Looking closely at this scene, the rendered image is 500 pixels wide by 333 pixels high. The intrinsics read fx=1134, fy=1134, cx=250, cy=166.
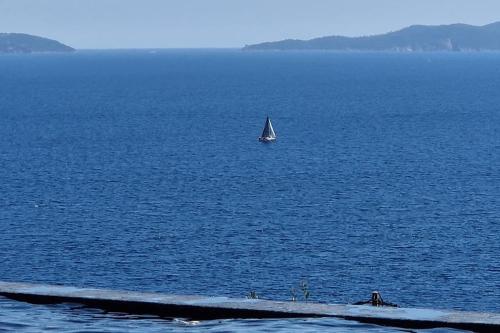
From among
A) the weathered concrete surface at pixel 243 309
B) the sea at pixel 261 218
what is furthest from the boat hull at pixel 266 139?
the weathered concrete surface at pixel 243 309

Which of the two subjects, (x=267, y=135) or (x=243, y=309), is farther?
(x=267, y=135)

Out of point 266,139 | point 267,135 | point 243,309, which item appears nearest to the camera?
point 243,309

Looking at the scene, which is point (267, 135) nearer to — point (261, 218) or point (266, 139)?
point (266, 139)

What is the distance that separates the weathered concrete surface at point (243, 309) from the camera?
12.3m

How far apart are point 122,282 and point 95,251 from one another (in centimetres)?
1052

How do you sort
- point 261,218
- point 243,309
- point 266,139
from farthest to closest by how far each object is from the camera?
point 266,139 → point 261,218 → point 243,309

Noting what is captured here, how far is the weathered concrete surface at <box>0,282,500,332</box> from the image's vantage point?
12.3 metres

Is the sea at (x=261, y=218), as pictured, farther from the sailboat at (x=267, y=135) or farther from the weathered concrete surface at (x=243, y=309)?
the weathered concrete surface at (x=243, y=309)

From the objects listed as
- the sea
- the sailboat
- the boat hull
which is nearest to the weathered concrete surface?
the sea

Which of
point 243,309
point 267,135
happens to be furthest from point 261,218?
point 243,309

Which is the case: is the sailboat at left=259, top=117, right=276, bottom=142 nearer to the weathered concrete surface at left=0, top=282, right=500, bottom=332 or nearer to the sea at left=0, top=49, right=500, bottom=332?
the sea at left=0, top=49, right=500, bottom=332

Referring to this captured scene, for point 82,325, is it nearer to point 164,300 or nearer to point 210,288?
point 164,300

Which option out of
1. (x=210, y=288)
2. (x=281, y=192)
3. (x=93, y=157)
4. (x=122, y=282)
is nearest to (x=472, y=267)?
(x=210, y=288)

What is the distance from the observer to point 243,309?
13.1 meters
